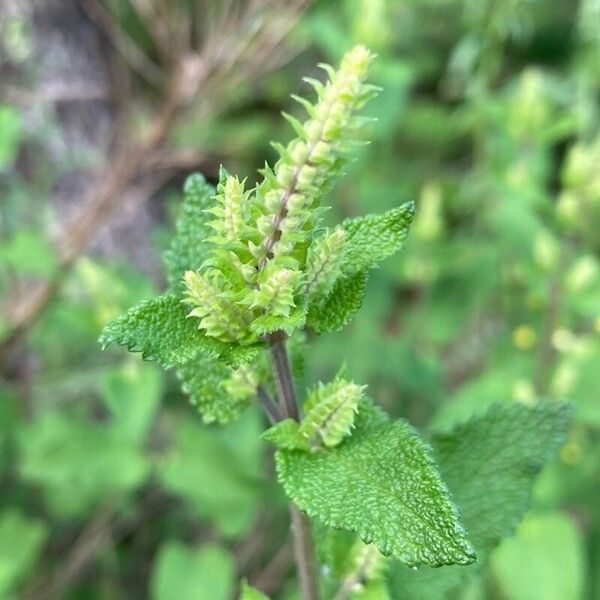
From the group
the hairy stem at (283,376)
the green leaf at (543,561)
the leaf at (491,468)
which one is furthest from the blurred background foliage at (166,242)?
the hairy stem at (283,376)

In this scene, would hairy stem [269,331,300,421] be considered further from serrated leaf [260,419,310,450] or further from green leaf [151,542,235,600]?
green leaf [151,542,235,600]

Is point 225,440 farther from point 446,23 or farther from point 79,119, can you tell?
point 446,23

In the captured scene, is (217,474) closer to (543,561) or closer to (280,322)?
(543,561)

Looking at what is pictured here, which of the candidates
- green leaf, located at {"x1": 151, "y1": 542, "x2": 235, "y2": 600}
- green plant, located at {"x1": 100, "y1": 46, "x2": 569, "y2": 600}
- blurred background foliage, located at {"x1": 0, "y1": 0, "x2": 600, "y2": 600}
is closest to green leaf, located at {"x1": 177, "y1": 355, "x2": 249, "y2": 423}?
green plant, located at {"x1": 100, "y1": 46, "x2": 569, "y2": 600}

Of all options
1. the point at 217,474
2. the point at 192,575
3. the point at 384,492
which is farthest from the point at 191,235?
the point at 192,575

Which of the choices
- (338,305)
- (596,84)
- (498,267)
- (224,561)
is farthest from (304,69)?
(338,305)

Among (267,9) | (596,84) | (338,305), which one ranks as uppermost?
(267,9)

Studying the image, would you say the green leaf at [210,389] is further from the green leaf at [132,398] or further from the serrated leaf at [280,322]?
the green leaf at [132,398]
